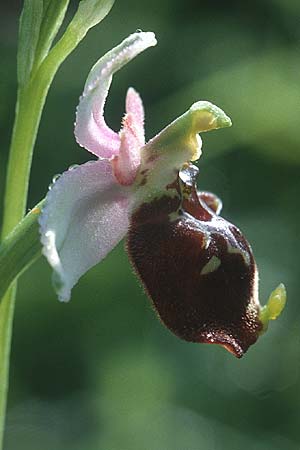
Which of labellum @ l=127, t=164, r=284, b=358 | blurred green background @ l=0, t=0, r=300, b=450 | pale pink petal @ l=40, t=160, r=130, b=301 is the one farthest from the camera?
blurred green background @ l=0, t=0, r=300, b=450

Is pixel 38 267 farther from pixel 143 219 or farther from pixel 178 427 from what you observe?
pixel 143 219

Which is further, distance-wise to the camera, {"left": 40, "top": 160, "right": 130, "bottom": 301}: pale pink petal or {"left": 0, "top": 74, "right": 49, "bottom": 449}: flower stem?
{"left": 0, "top": 74, "right": 49, "bottom": 449}: flower stem

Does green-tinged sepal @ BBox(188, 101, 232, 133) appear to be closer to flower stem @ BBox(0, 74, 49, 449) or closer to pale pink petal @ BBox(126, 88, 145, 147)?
pale pink petal @ BBox(126, 88, 145, 147)

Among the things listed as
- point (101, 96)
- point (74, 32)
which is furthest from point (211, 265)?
point (74, 32)

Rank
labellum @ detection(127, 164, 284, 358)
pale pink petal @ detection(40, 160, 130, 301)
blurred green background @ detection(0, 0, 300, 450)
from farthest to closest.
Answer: blurred green background @ detection(0, 0, 300, 450) < labellum @ detection(127, 164, 284, 358) < pale pink petal @ detection(40, 160, 130, 301)

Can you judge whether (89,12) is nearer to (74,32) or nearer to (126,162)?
(74,32)

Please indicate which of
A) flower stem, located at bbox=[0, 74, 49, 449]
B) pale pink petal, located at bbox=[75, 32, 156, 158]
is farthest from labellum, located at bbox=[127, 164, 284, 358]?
flower stem, located at bbox=[0, 74, 49, 449]

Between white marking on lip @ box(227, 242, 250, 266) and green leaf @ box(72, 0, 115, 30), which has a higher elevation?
green leaf @ box(72, 0, 115, 30)

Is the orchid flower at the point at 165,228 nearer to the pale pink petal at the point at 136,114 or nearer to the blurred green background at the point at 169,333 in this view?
the pale pink petal at the point at 136,114
